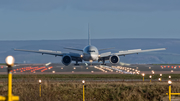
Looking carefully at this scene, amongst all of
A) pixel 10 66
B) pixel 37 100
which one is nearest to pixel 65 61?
pixel 37 100

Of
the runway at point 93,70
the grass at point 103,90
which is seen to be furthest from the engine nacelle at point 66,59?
the grass at point 103,90

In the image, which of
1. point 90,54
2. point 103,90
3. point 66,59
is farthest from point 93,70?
point 103,90

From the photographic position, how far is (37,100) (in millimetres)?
21344

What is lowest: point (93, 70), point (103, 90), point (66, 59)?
point (103, 90)

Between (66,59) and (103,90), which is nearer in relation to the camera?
(103,90)

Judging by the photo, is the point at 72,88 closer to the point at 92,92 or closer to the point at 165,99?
the point at 92,92

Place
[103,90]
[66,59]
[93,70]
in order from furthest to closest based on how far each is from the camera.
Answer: [66,59]
[93,70]
[103,90]

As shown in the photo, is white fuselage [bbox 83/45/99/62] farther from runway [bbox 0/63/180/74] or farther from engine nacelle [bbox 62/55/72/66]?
runway [bbox 0/63/180/74]

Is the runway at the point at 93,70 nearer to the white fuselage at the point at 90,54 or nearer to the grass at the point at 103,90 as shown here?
the white fuselage at the point at 90,54

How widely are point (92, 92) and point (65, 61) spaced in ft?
128

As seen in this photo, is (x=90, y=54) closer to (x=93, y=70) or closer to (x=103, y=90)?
(x=93, y=70)

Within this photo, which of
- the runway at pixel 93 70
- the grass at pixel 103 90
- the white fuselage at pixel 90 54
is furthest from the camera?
the white fuselage at pixel 90 54

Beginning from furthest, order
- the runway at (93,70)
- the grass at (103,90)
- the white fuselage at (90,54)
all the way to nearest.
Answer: the white fuselage at (90,54) < the runway at (93,70) < the grass at (103,90)

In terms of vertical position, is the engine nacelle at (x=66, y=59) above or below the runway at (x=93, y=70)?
above
